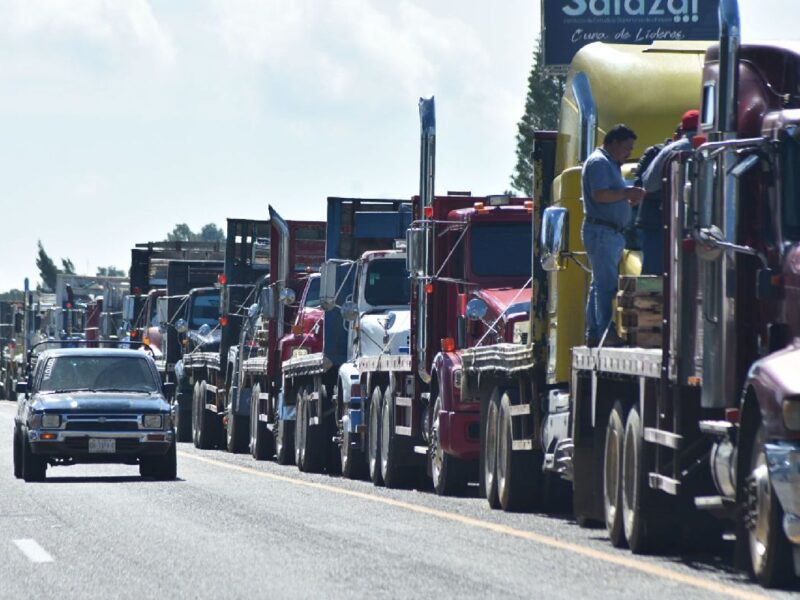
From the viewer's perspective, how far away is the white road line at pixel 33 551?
45.7ft

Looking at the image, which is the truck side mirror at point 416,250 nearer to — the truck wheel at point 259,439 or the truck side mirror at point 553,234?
the truck side mirror at point 553,234

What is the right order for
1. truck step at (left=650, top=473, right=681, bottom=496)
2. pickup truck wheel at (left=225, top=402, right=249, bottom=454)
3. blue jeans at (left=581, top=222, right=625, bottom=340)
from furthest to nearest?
pickup truck wheel at (left=225, top=402, right=249, bottom=454), blue jeans at (left=581, top=222, right=625, bottom=340), truck step at (left=650, top=473, right=681, bottom=496)

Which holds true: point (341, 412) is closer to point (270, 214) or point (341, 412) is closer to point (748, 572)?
point (270, 214)

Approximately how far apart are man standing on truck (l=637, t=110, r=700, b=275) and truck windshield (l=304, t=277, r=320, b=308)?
48.5 ft

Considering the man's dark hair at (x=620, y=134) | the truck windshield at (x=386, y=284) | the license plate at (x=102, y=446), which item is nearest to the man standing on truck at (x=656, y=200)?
the man's dark hair at (x=620, y=134)

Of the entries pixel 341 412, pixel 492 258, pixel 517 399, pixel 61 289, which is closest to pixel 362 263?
pixel 341 412

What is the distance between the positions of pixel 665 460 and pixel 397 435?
31.8 feet

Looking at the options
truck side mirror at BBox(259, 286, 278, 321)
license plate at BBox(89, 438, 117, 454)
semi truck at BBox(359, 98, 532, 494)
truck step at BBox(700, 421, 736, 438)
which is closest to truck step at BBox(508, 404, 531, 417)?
semi truck at BBox(359, 98, 532, 494)

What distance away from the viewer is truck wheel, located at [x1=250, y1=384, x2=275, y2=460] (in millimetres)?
31672

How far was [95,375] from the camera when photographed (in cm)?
2581

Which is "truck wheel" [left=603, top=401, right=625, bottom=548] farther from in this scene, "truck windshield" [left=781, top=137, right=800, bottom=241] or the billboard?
the billboard

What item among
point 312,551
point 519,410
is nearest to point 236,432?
point 519,410

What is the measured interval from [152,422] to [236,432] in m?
9.84

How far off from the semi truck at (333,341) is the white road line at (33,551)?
1080cm
